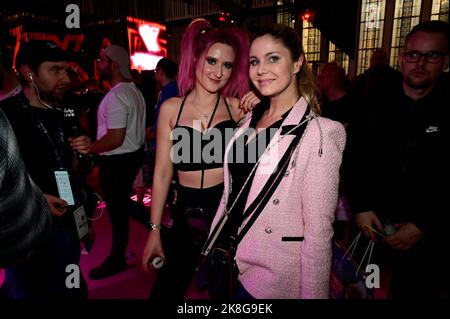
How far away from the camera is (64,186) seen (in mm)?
1978

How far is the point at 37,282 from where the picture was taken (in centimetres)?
180

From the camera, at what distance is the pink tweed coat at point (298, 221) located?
1271 mm

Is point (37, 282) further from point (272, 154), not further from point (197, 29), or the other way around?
point (197, 29)

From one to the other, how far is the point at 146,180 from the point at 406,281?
12.8 feet

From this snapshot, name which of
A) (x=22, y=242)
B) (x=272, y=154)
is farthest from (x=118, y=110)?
(x=22, y=242)

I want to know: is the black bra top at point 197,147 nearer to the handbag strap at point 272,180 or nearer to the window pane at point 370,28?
the handbag strap at point 272,180

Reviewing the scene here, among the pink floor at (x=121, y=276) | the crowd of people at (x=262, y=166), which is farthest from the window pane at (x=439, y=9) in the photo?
the pink floor at (x=121, y=276)

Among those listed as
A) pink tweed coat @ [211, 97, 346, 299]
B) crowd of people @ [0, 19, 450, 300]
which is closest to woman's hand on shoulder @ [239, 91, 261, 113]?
crowd of people @ [0, 19, 450, 300]

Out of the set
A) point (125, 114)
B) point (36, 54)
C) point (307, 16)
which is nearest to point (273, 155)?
point (36, 54)

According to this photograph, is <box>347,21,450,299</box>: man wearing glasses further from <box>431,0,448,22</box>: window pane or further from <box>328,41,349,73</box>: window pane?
<box>431,0,448,22</box>: window pane

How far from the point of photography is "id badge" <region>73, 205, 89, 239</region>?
6.58 feet

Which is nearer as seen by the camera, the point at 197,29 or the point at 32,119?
the point at 32,119

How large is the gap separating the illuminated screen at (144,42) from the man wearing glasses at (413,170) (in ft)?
26.7

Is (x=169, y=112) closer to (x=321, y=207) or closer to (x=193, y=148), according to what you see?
(x=193, y=148)
